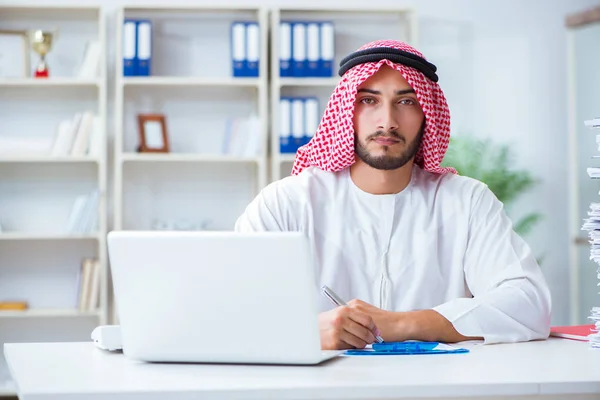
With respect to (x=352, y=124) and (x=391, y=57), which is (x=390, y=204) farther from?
(x=391, y=57)

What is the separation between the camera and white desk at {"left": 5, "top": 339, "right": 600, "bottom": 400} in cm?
124

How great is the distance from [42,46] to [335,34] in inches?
63.7

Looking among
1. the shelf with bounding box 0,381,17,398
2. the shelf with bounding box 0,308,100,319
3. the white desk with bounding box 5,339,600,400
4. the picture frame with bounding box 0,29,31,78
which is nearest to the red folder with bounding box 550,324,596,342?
the white desk with bounding box 5,339,600,400

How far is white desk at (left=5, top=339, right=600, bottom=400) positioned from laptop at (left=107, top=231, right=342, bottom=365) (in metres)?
0.03

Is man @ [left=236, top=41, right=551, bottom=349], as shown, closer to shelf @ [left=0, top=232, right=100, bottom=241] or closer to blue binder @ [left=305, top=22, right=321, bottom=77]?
blue binder @ [left=305, top=22, right=321, bottom=77]

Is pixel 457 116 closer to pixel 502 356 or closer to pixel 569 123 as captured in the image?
pixel 569 123

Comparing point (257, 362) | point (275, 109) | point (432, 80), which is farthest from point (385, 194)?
point (275, 109)

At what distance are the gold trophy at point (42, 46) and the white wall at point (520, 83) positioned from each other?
1.48 meters

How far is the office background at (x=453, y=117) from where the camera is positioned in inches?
199

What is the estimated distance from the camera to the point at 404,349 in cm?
165

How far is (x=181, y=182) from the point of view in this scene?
5133 millimetres

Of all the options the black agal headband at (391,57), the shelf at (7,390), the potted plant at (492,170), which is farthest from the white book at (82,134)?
the black agal headband at (391,57)

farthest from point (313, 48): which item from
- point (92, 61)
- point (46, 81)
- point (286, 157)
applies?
point (46, 81)

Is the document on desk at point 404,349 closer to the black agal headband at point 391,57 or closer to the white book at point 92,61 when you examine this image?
the black agal headband at point 391,57
